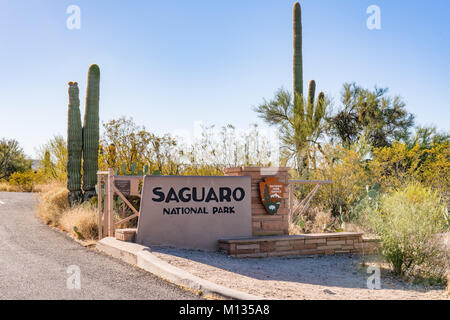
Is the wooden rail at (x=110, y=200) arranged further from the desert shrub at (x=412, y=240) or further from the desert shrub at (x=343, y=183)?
the desert shrub at (x=343, y=183)

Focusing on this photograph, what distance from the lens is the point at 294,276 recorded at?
657 cm

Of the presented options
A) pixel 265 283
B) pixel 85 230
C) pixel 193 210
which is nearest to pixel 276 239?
pixel 193 210

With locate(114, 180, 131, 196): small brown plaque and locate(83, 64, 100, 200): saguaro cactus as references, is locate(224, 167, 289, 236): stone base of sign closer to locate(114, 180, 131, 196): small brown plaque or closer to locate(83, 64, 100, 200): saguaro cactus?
locate(114, 180, 131, 196): small brown plaque

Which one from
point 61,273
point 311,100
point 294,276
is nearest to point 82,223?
point 61,273

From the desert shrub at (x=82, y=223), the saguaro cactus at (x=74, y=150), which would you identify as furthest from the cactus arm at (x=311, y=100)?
the desert shrub at (x=82, y=223)

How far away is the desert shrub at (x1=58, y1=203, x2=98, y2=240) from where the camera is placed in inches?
377

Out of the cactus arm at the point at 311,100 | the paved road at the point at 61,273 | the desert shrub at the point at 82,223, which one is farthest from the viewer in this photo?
the cactus arm at the point at 311,100

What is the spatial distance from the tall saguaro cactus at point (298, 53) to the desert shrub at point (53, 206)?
964 cm

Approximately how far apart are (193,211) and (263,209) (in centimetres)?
154

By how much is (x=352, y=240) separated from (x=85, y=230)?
608 cm

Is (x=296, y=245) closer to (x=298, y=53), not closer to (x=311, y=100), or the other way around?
(x=311, y=100)

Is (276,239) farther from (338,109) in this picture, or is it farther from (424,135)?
(424,135)

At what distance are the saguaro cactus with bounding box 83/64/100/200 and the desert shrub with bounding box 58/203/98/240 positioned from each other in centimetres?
218

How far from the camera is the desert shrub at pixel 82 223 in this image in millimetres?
9586
